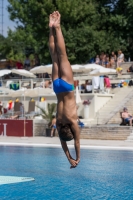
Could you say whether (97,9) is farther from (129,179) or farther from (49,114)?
(129,179)

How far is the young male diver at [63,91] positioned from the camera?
885cm

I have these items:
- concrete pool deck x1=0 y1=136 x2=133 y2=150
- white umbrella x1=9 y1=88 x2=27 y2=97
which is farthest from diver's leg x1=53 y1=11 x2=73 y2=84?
white umbrella x1=9 y1=88 x2=27 y2=97

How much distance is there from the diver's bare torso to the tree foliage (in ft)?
82.9

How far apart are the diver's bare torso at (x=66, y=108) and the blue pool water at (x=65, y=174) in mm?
1835

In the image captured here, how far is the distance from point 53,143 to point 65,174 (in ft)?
24.8

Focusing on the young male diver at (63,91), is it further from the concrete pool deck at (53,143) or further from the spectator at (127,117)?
the spectator at (127,117)

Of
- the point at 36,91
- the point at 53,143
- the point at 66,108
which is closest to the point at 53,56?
the point at 66,108

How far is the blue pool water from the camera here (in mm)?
10297

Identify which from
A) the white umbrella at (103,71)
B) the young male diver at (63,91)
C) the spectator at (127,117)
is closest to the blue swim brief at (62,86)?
the young male diver at (63,91)

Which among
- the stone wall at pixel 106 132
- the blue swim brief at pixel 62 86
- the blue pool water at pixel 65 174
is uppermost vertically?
the blue swim brief at pixel 62 86

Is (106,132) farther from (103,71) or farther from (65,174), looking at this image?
(65,174)

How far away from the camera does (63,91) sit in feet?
29.2

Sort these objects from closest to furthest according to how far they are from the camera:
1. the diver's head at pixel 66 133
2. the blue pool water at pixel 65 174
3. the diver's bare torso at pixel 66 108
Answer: the diver's head at pixel 66 133, the diver's bare torso at pixel 66 108, the blue pool water at pixel 65 174

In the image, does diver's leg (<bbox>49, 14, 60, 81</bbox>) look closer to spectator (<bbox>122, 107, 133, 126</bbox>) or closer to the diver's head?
the diver's head
